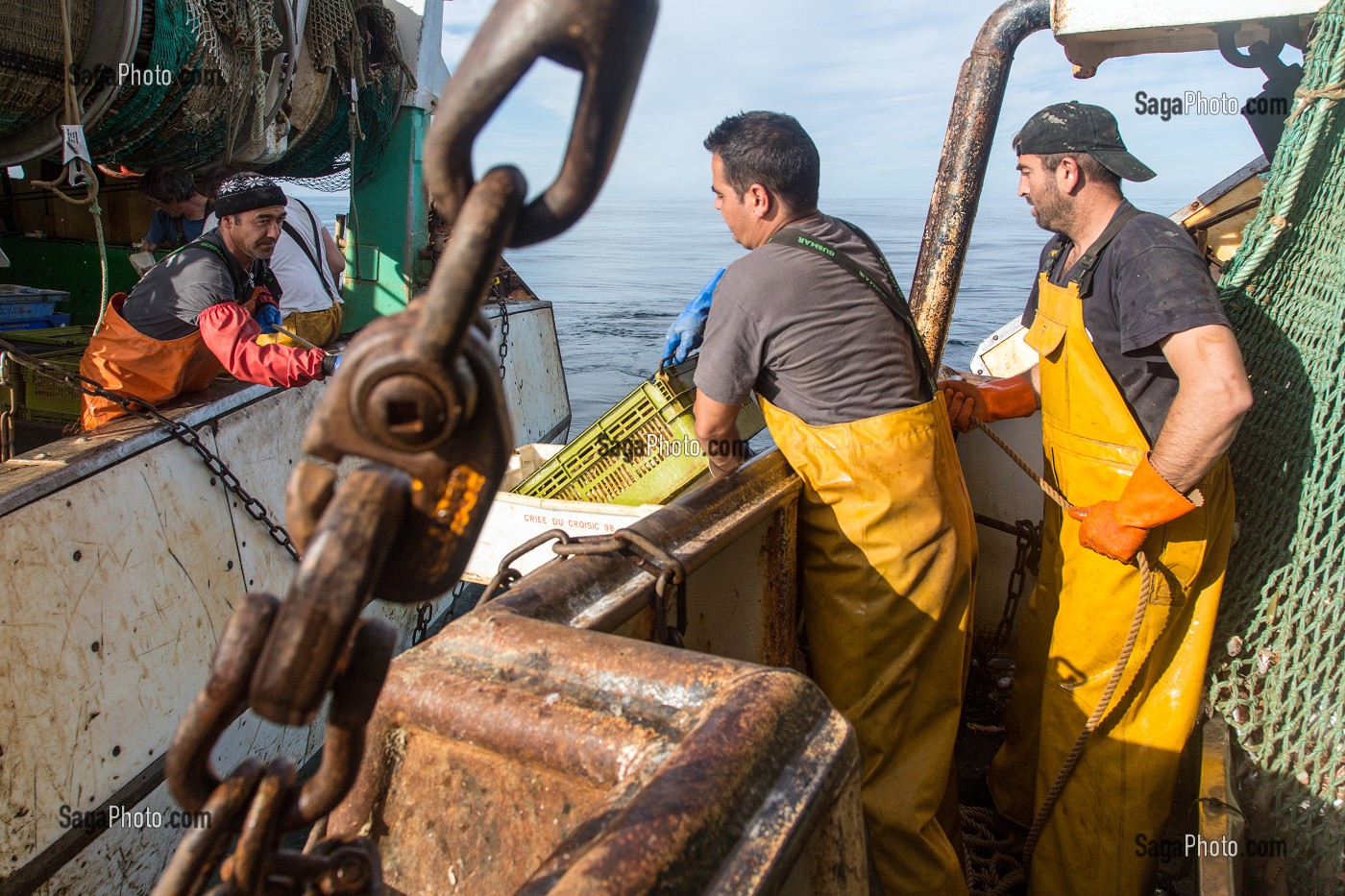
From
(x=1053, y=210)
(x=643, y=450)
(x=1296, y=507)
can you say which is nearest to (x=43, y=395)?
(x=643, y=450)

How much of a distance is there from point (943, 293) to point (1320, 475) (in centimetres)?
232

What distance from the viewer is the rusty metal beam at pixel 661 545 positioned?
1.87 metres

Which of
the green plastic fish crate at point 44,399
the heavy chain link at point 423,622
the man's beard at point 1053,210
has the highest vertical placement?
the man's beard at point 1053,210

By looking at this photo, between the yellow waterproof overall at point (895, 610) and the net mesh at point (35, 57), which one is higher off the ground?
the net mesh at point (35, 57)

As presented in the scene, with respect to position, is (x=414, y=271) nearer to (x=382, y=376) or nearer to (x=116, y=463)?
(x=116, y=463)

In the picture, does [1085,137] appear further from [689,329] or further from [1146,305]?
[689,329]

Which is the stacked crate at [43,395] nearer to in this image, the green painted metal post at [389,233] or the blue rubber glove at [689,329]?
the green painted metal post at [389,233]

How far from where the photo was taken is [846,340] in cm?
271

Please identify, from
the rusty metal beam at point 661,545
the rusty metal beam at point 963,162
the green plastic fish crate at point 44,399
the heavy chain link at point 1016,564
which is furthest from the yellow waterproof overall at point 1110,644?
the green plastic fish crate at point 44,399

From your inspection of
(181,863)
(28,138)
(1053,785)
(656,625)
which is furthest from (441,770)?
(28,138)

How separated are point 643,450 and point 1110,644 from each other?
2000 millimetres

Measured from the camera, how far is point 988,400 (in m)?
3.50

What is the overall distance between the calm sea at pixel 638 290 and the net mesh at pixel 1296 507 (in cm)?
205

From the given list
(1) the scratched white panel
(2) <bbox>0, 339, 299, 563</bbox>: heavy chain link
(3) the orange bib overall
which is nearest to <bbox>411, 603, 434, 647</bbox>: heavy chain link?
(2) <bbox>0, 339, 299, 563</bbox>: heavy chain link
